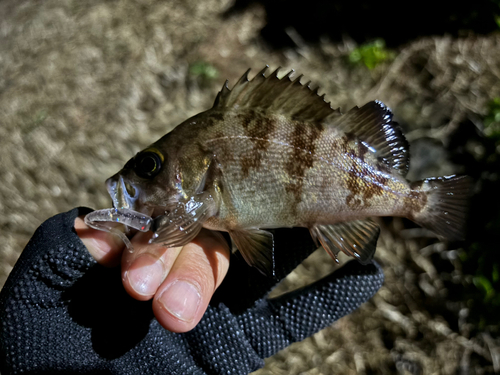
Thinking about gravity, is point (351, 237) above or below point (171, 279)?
below

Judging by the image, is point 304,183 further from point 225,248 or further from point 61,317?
point 61,317

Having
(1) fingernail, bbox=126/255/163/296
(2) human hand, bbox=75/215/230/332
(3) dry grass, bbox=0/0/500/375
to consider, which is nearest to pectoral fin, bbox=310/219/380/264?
A: (2) human hand, bbox=75/215/230/332

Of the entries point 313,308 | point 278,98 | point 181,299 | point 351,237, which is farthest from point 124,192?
point 313,308

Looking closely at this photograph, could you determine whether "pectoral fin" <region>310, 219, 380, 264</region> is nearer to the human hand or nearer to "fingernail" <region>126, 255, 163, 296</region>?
the human hand

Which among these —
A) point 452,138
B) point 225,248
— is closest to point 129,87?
point 225,248

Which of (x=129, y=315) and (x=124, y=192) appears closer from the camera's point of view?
(x=124, y=192)

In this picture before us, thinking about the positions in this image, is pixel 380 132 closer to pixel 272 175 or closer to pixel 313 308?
pixel 272 175

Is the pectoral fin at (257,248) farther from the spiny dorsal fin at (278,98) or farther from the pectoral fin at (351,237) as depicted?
the spiny dorsal fin at (278,98)
